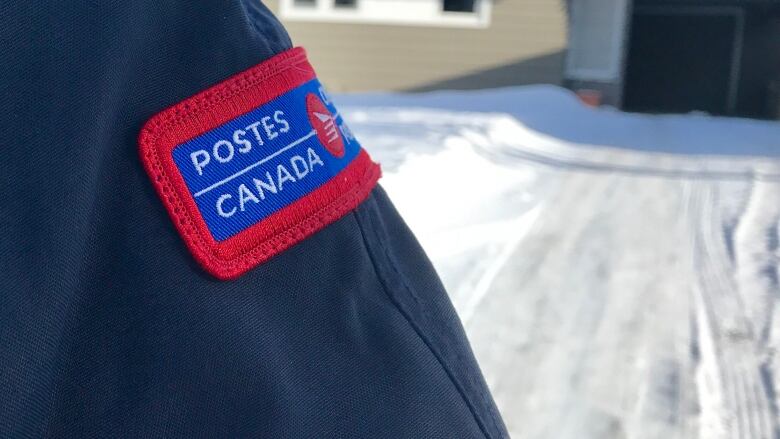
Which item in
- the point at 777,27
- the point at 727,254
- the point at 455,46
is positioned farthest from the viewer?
the point at 777,27

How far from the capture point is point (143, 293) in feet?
1.93

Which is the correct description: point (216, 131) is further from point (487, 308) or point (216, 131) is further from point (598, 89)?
point (598, 89)

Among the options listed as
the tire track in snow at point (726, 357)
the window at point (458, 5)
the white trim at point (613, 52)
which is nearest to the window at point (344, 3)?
the window at point (458, 5)

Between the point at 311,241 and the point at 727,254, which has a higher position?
the point at 311,241

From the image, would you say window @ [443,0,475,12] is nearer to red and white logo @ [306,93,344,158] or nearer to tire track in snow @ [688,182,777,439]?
tire track in snow @ [688,182,777,439]

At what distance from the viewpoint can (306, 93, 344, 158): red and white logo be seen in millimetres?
720

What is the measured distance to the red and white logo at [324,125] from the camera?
0.72m

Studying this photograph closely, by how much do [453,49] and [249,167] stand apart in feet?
30.9

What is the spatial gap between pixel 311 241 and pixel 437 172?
2.53 meters

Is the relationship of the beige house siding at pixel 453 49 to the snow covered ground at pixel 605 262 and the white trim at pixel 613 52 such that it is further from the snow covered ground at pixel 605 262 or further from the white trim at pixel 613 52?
the snow covered ground at pixel 605 262

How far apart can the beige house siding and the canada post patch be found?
9168 mm

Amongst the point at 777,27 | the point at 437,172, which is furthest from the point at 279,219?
the point at 777,27

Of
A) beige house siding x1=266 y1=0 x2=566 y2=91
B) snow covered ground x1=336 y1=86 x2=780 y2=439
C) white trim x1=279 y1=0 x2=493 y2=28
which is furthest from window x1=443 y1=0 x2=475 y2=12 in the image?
snow covered ground x1=336 y1=86 x2=780 y2=439

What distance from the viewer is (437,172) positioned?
3193 mm
